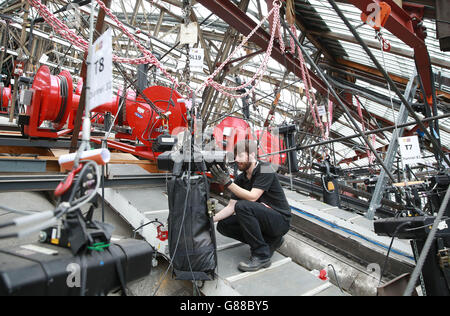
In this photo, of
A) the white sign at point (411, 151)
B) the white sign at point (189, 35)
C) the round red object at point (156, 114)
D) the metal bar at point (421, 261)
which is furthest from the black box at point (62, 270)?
the white sign at point (411, 151)

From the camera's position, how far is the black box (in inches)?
41.8

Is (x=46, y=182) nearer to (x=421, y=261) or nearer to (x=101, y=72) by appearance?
(x=101, y=72)

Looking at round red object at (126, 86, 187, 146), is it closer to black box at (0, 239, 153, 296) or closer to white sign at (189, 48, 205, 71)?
white sign at (189, 48, 205, 71)

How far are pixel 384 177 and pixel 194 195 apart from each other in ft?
12.9

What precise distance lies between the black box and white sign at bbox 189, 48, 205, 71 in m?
2.90

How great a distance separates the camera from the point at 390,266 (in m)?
2.93

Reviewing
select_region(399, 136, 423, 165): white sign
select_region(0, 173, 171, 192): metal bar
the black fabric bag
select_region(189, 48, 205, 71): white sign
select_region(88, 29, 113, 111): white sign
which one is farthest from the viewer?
select_region(399, 136, 423, 165): white sign

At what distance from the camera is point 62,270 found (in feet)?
3.90

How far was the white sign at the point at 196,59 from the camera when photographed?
3.74m

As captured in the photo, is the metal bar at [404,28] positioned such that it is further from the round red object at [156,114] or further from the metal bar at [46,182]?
the metal bar at [46,182]

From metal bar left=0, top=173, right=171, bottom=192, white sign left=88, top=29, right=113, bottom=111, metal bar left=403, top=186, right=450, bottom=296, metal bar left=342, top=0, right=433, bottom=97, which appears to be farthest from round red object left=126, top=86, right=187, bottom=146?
metal bar left=403, top=186, right=450, bottom=296
